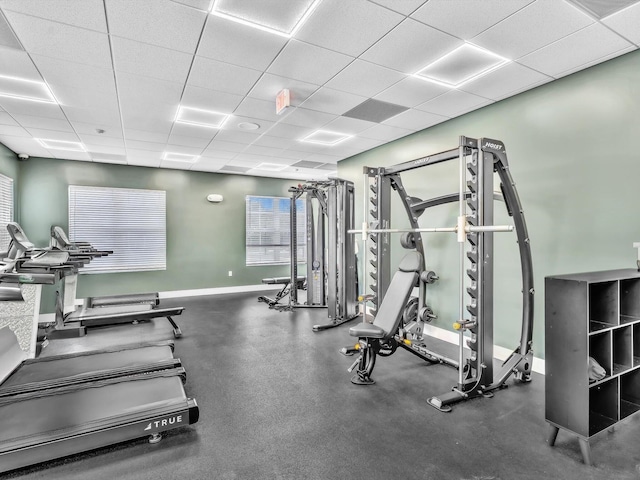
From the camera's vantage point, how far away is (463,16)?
2332mm

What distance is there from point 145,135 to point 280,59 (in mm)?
3125

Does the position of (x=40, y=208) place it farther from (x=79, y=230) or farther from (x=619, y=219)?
(x=619, y=219)

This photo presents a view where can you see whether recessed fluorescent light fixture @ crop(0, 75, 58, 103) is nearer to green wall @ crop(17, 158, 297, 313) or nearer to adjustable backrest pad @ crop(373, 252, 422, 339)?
green wall @ crop(17, 158, 297, 313)

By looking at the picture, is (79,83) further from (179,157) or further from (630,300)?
(630,300)

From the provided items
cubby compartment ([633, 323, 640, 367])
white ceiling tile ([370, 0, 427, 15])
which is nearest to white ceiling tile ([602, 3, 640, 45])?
white ceiling tile ([370, 0, 427, 15])

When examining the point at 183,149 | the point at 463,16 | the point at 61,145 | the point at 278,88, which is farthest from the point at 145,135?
the point at 463,16

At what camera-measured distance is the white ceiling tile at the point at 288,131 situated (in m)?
4.70

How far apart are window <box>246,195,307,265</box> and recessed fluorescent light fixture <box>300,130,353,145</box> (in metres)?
3.54

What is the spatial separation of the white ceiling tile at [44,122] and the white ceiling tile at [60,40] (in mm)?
1923

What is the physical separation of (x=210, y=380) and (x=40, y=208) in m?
5.58

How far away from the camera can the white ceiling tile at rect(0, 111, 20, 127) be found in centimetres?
412

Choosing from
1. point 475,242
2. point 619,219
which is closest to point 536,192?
point 619,219

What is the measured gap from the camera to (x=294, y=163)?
7137mm

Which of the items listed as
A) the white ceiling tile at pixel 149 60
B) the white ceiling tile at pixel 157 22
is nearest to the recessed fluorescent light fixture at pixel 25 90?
the white ceiling tile at pixel 149 60
